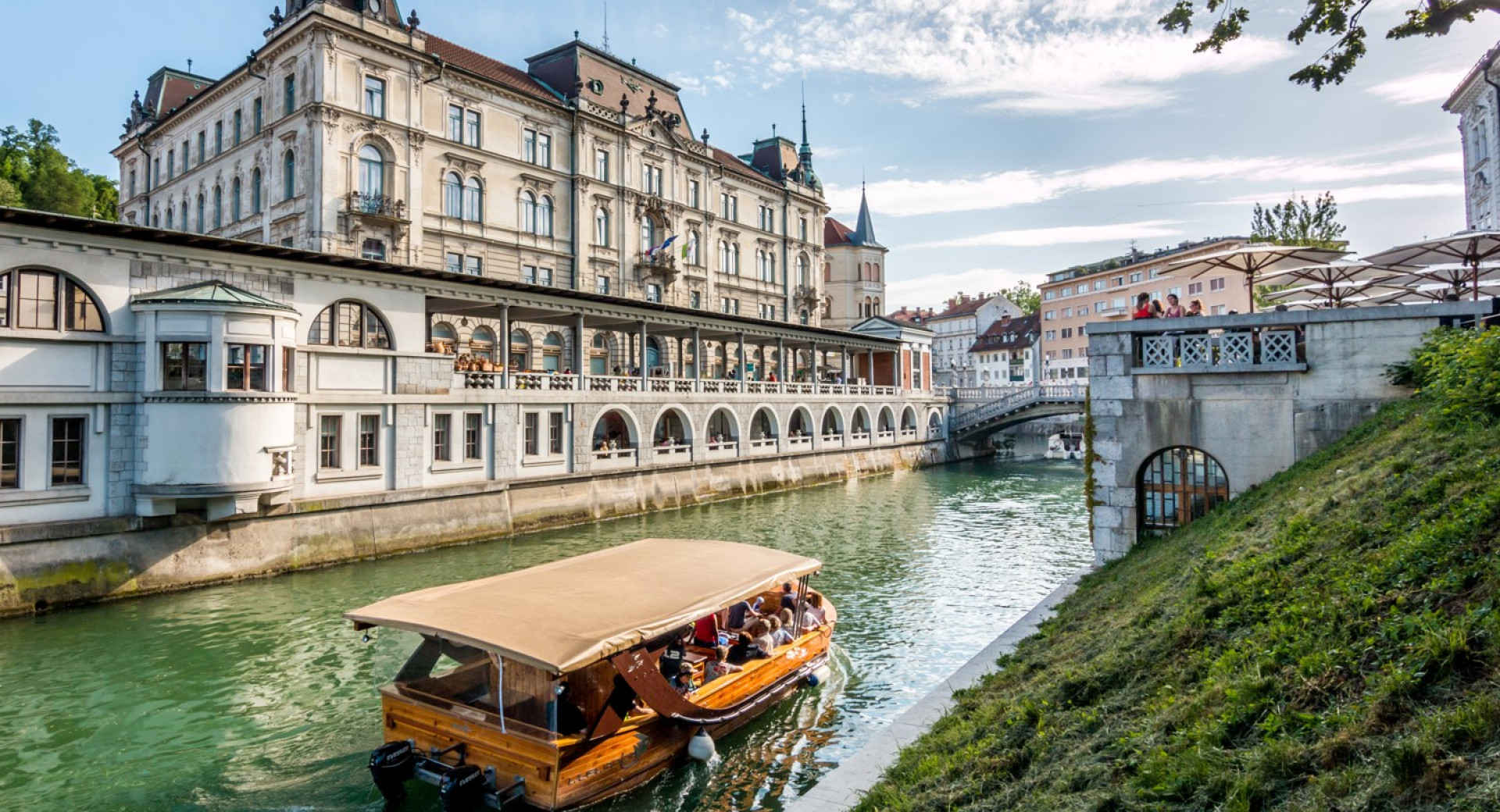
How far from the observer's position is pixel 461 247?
42531 millimetres

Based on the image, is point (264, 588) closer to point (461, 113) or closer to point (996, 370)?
point (461, 113)

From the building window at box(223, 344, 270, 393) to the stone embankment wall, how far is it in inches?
145

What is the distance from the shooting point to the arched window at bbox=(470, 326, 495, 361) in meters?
41.2

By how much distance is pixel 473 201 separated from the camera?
143 feet

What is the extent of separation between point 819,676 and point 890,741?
495 cm

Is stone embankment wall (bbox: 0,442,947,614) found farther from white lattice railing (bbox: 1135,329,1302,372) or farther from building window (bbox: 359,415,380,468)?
white lattice railing (bbox: 1135,329,1302,372)

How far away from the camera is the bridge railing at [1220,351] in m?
14.8

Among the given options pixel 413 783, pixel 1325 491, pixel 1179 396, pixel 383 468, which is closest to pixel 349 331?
pixel 383 468

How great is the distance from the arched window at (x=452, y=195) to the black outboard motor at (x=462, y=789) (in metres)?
37.0

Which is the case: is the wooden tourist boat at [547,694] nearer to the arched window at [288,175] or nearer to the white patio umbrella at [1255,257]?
the white patio umbrella at [1255,257]

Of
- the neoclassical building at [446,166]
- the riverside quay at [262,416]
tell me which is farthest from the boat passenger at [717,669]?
the neoclassical building at [446,166]

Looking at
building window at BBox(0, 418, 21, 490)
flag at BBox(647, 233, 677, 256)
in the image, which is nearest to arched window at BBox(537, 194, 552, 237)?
flag at BBox(647, 233, 677, 256)

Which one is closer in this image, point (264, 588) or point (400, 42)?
point (264, 588)

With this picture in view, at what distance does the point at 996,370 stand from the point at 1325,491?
329 feet
